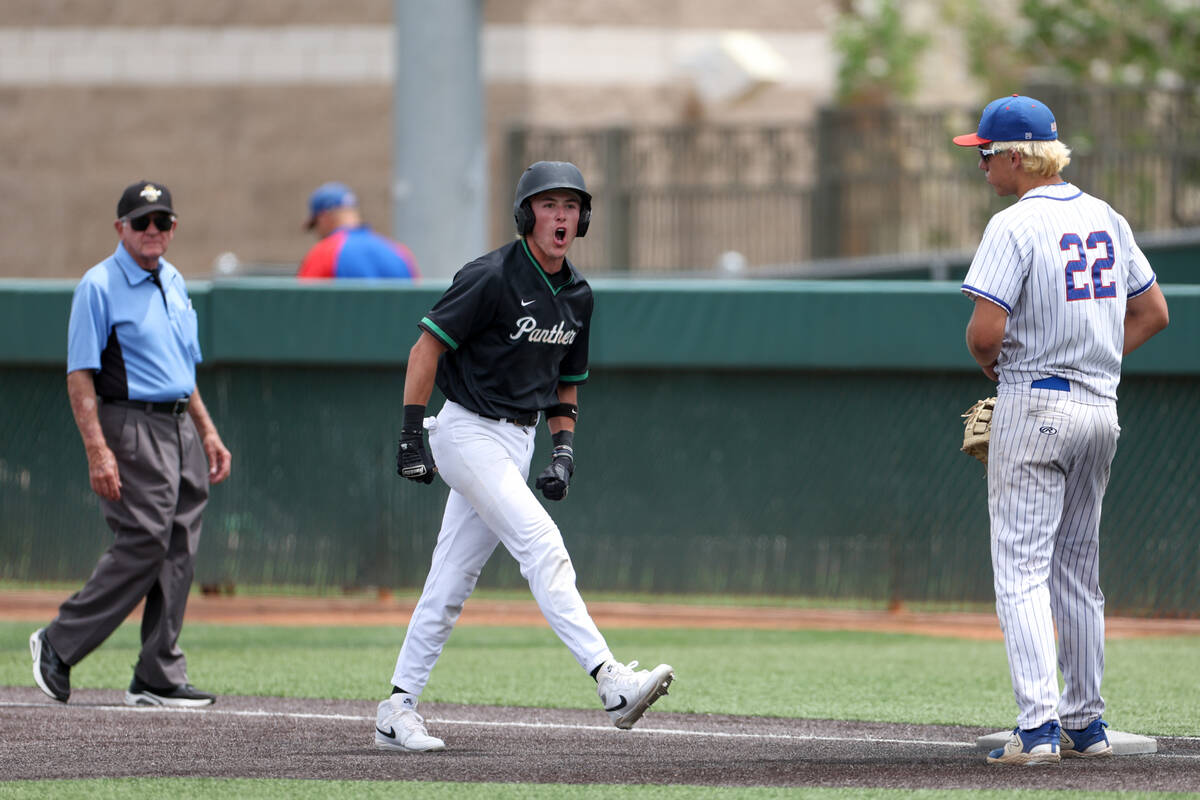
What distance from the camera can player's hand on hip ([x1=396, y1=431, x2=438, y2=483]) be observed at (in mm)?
6453

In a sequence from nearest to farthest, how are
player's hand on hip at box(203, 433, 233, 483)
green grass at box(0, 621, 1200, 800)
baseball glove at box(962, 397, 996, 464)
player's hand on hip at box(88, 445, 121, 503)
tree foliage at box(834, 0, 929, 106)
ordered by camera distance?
green grass at box(0, 621, 1200, 800) → baseball glove at box(962, 397, 996, 464) → player's hand on hip at box(88, 445, 121, 503) → player's hand on hip at box(203, 433, 233, 483) → tree foliage at box(834, 0, 929, 106)

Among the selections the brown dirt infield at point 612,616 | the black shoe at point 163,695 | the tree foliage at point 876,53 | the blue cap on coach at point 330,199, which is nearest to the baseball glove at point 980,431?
the black shoe at point 163,695

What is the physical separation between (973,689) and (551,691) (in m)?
1.82

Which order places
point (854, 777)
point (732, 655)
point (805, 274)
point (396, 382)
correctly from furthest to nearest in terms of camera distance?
1. point (805, 274)
2. point (396, 382)
3. point (732, 655)
4. point (854, 777)

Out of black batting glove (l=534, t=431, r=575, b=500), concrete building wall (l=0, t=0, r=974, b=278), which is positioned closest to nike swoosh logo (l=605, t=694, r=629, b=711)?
black batting glove (l=534, t=431, r=575, b=500)

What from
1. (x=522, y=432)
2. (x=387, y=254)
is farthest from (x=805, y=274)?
(x=522, y=432)

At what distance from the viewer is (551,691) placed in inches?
331

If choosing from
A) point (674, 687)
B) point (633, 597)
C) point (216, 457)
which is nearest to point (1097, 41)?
point (633, 597)

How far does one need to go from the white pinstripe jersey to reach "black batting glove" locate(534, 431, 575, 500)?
1.54 metres

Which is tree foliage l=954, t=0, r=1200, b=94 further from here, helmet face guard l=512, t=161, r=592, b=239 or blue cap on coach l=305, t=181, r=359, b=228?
helmet face guard l=512, t=161, r=592, b=239

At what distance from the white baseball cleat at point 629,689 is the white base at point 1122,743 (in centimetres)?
117

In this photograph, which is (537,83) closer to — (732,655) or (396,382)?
(396,382)

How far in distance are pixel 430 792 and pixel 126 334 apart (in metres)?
2.99

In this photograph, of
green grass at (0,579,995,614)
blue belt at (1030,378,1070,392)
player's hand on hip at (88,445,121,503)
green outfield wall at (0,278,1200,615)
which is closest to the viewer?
blue belt at (1030,378,1070,392)
